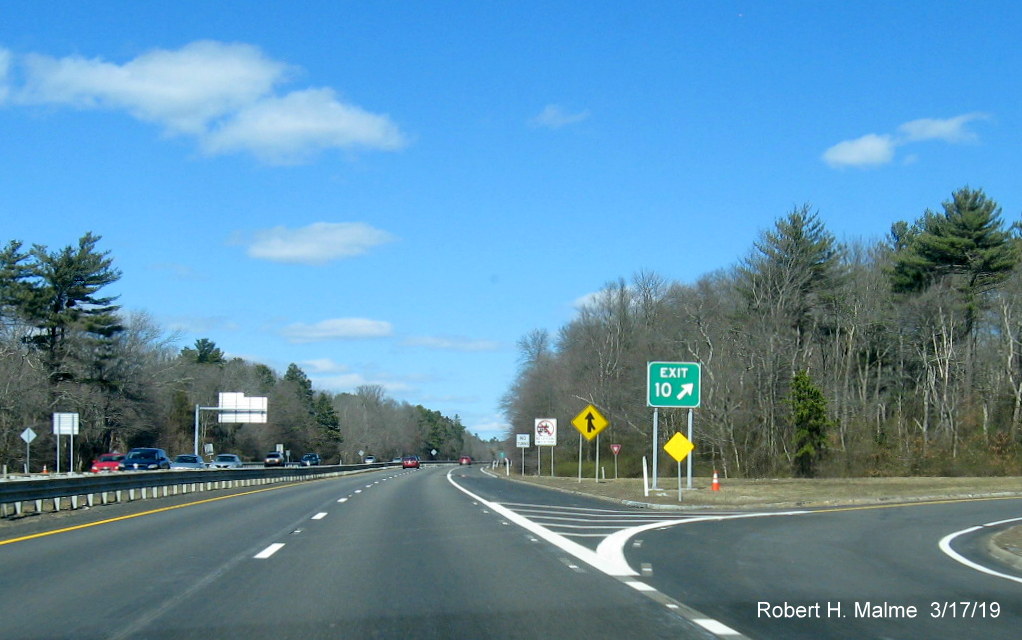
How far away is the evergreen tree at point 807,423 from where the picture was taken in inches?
2357

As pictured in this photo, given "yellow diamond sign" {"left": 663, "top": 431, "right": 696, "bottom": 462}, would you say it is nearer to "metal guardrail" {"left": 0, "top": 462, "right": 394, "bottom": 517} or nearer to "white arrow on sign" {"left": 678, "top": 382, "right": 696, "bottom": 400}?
"white arrow on sign" {"left": 678, "top": 382, "right": 696, "bottom": 400}

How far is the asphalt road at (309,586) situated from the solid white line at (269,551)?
0.03 meters

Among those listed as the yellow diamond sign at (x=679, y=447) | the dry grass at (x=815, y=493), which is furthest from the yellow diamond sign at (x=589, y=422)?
the yellow diamond sign at (x=679, y=447)

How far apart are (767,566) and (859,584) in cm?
188

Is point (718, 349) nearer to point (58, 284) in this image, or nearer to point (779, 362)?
point (779, 362)

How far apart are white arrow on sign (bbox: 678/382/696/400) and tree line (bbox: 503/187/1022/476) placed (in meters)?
28.6

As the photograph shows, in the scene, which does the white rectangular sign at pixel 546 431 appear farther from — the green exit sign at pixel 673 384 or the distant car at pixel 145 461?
the distant car at pixel 145 461

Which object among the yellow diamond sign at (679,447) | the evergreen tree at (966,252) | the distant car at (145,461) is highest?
the evergreen tree at (966,252)

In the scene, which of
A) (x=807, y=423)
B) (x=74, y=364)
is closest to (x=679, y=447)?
(x=807, y=423)

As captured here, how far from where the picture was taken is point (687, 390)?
3362 cm

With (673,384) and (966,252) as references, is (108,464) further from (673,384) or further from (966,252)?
(966,252)

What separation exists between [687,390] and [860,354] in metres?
44.1

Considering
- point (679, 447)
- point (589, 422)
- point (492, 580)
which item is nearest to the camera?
point (492, 580)

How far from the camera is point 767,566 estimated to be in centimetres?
1374
